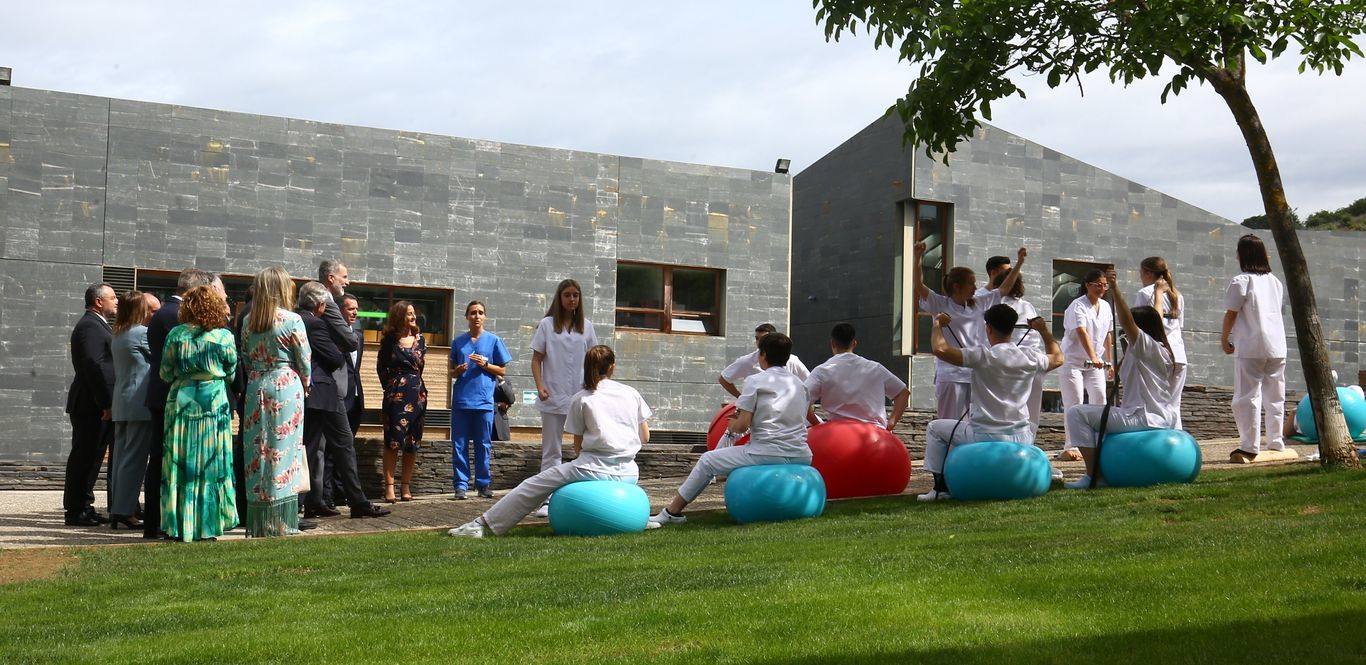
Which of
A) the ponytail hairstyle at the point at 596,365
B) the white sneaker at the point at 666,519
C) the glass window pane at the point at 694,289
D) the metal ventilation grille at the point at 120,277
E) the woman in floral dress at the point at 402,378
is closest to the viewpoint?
the ponytail hairstyle at the point at 596,365

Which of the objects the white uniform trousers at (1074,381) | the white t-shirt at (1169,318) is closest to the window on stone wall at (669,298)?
the white uniform trousers at (1074,381)

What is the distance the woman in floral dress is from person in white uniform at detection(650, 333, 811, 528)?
332 cm

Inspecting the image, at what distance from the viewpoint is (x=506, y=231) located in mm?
20953

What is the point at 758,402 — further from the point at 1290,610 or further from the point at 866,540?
the point at 1290,610

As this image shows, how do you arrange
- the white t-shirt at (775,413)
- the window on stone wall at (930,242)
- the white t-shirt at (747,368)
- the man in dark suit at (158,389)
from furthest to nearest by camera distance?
the window on stone wall at (930,242), the white t-shirt at (747,368), the white t-shirt at (775,413), the man in dark suit at (158,389)

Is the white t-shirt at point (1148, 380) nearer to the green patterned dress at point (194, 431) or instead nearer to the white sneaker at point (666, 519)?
the white sneaker at point (666, 519)

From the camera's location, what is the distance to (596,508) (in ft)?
30.6

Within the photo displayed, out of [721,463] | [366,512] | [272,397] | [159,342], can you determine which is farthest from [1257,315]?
[159,342]

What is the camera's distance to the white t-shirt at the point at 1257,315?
11.7m

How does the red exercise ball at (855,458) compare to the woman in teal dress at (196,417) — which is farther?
the red exercise ball at (855,458)

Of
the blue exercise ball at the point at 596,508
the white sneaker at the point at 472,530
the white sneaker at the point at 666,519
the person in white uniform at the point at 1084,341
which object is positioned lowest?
the white sneaker at the point at 472,530

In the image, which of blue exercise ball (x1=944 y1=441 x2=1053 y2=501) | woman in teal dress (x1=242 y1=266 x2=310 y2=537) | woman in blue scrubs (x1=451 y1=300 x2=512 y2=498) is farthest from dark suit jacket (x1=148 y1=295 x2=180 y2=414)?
blue exercise ball (x1=944 y1=441 x2=1053 y2=501)

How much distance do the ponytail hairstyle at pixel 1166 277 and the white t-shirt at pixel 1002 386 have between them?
2.04m

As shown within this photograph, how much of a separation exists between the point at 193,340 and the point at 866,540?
202 inches
